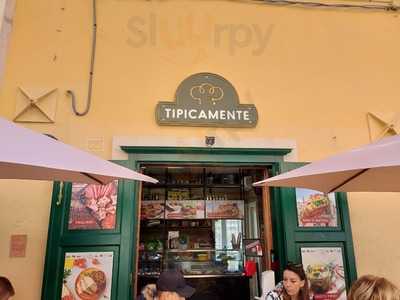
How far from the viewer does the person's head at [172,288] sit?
2344mm

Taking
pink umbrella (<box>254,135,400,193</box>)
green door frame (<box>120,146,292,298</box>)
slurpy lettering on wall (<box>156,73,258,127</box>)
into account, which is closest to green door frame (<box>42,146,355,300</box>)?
green door frame (<box>120,146,292,298</box>)

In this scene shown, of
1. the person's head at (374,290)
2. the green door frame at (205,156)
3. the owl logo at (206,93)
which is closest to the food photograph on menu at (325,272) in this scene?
the green door frame at (205,156)

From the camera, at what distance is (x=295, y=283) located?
9.53 ft

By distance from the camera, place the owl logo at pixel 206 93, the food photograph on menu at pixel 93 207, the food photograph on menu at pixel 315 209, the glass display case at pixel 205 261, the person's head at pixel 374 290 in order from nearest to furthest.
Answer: the person's head at pixel 374 290 < the food photograph on menu at pixel 93 207 < the food photograph on menu at pixel 315 209 < the owl logo at pixel 206 93 < the glass display case at pixel 205 261

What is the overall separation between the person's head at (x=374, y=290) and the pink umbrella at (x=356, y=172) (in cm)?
55

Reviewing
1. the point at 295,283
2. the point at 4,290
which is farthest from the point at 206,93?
the point at 4,290

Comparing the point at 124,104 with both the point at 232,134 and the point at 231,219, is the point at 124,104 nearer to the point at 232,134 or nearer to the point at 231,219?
the point at 232,134

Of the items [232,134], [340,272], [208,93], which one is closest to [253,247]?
[340,272]

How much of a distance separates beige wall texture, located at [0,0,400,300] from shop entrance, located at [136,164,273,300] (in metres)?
2.07

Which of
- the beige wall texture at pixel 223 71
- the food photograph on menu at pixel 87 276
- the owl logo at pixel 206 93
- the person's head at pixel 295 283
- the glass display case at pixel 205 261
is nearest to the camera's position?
the person's head at pixel 295 283

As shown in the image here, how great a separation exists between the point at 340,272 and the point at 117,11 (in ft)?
11.6

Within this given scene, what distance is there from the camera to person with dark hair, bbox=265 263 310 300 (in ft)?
9.55

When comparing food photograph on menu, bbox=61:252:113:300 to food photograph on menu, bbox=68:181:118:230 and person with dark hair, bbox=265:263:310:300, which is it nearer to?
food photograph on menu, bbox=68:181:118:230

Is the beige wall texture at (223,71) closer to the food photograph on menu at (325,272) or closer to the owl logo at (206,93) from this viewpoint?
the owl logo at (206,93)
